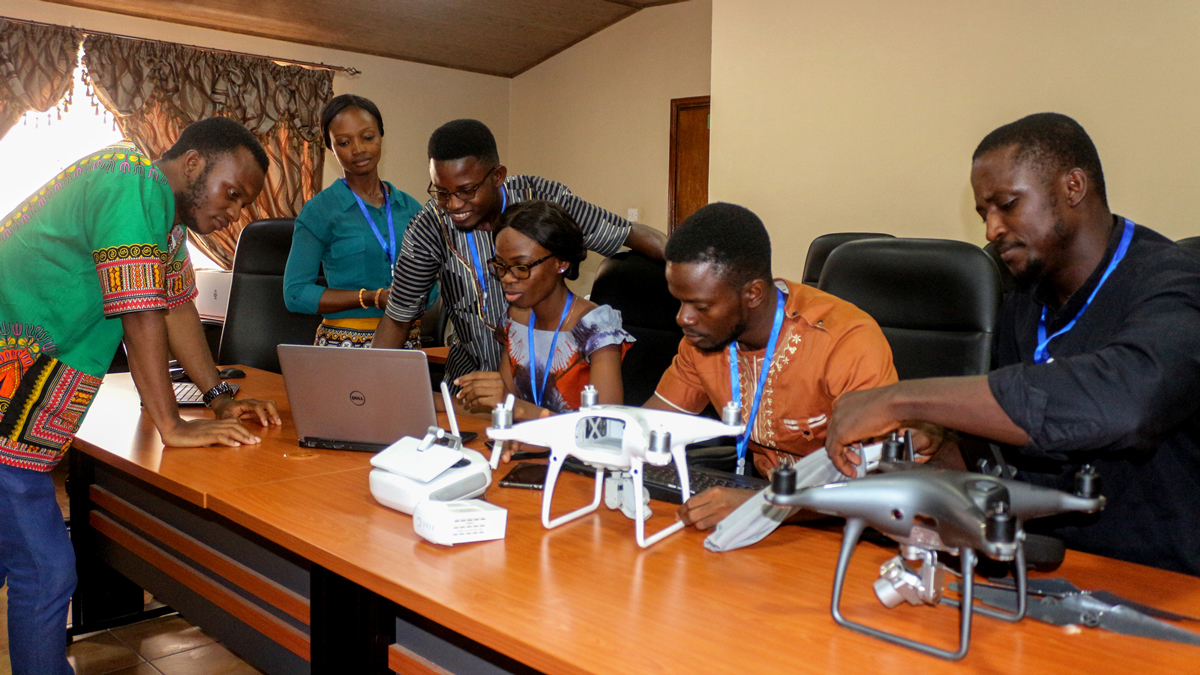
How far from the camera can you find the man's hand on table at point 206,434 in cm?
188

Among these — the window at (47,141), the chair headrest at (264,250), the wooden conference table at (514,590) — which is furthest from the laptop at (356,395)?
the window at (47,141)

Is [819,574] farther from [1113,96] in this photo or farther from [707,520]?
[1113,96]

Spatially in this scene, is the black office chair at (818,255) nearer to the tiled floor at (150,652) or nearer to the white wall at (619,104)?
the tiled floor at (150,652)

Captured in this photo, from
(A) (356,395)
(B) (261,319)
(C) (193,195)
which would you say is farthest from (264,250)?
(A) (356,395)

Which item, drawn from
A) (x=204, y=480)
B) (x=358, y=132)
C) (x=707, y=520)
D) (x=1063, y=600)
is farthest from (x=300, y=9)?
(x=1063, y=600)

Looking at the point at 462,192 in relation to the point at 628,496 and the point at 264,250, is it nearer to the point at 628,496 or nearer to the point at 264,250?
the point at 628,496

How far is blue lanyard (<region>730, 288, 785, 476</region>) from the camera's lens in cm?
171

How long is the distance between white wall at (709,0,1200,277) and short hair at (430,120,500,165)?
2817mm

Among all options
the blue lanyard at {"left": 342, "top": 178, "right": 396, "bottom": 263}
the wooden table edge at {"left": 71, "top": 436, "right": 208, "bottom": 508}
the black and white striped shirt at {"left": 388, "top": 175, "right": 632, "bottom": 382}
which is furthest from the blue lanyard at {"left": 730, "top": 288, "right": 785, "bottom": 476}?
the blue lanyard at {"left": 342, "top": 178, "right": 396, "bottom": 263}

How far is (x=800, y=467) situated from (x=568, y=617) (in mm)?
400

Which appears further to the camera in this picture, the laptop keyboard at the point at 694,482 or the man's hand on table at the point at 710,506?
the laptop keyboard at the point at 694,482

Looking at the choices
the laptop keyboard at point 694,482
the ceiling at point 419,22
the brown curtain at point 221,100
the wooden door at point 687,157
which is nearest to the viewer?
the laptop keyboard at point 694,482

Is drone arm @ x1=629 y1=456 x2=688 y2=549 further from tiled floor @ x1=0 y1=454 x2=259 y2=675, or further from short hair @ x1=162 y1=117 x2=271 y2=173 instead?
tiled floor @ x1=0 y1=454 x2=259 y2=675

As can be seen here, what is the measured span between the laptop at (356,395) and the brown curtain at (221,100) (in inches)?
199
